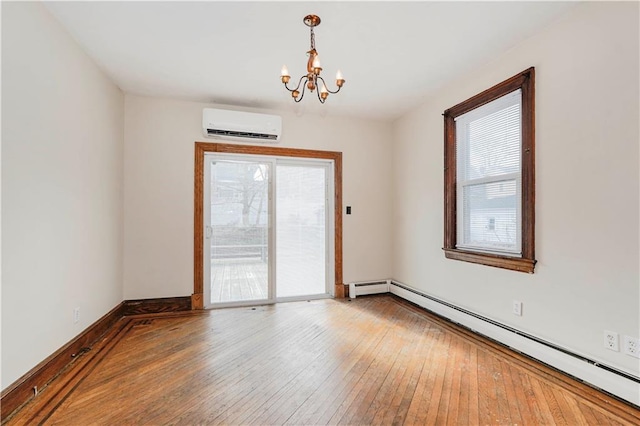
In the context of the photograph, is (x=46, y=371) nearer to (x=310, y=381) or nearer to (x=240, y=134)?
(x=310, y=381)

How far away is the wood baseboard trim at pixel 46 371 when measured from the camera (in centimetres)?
186

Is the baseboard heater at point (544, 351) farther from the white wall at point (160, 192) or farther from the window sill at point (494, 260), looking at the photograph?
the white wall at point (160, 192)

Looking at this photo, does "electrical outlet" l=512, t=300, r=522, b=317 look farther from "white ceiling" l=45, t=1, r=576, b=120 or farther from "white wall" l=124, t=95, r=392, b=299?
"white wall" l=124, t=95, r=392, b=299

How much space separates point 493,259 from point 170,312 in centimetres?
365

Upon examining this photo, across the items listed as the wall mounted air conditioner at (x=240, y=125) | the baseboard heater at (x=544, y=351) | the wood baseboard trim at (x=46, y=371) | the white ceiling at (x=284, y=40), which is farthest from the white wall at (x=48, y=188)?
the baseboard heater at (x=544, y=351)

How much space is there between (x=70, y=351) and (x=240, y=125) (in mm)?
2790

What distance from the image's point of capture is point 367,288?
4.67 metres

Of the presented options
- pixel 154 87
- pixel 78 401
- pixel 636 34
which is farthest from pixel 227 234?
pixel 636 34

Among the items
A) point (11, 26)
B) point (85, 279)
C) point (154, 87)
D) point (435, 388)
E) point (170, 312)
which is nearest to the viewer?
point (11, 26)

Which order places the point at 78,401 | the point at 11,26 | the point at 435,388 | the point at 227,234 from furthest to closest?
1. the point at 227,234
2. the point at 435,388
3. the point at 78,401
4. the point at 11,26

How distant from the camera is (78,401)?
2.00m

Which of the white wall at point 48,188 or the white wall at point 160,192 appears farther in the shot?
the white wall at point 160,192

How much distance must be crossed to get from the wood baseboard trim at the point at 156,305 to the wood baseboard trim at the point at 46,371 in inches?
21.2

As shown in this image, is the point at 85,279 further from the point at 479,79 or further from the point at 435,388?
the point at 479,79
